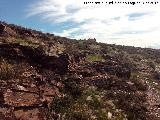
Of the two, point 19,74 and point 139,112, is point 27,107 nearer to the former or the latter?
point 19,74

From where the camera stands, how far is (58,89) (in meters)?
28.3

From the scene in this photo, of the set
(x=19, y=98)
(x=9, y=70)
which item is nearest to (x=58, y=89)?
(x=9, y=70)

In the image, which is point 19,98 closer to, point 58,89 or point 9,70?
point 9,70

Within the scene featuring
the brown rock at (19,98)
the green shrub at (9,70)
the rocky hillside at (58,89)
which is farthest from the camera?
the green shrub at (9,70)

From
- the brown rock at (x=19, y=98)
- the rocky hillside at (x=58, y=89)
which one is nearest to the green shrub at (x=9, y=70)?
the rocky hillside at (x=58, y=89)

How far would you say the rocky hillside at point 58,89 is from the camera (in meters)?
24.6

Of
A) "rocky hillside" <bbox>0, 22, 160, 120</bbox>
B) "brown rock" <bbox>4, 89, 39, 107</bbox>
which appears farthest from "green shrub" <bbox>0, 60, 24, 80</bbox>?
"brown rock" <bbox>4, 89, 39, 107</bbox>

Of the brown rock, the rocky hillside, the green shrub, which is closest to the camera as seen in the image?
the brown rock

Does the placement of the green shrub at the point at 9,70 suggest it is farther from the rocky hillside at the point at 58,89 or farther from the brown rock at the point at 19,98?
the brown rock at the point at 19,98

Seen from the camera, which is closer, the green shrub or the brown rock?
the brown rock

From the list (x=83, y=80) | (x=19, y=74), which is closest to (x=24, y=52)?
(x=19, y=74)

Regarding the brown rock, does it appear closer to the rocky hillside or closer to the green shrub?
the rocky hillside

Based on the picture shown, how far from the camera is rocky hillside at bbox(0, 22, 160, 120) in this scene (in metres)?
24.6

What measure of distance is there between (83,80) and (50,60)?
363cm
